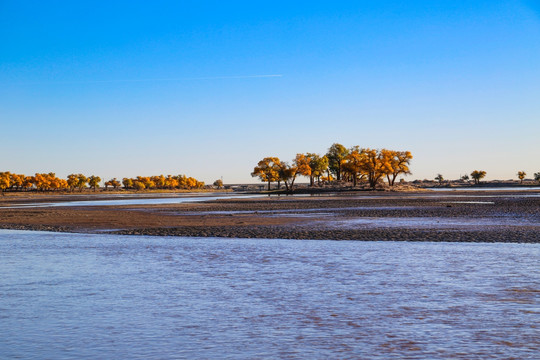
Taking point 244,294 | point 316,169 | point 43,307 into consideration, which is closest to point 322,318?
point 244,294

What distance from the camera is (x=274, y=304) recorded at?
10.0 meters

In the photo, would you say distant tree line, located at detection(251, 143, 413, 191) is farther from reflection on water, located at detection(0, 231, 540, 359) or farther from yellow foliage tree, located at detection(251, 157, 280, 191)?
reflection on water, located at detection(0, 231, 540, 359)

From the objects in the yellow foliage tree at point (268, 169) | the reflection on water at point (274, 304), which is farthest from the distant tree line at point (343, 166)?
the reflection on water at point (274, 304)

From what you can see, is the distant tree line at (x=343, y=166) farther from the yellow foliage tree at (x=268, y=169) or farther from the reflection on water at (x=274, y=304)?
the reflection on water at (x=274, y=304)

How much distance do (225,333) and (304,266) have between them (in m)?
6.60

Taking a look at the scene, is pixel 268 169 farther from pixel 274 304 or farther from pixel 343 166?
pixel 274 304

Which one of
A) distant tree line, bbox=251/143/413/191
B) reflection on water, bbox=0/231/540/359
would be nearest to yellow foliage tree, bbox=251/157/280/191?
distant tree line, bbox=251/143/413/191

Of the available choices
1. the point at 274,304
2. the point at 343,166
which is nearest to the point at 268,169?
the point at 343,166

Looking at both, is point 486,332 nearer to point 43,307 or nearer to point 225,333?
point 225,333

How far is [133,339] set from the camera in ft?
25.9

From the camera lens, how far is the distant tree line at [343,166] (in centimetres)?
12231

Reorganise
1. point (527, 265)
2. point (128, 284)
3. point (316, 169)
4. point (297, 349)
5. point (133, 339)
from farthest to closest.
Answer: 1. point (316, 169)
2. point (527, 265)
3. point (128, 284)
4. point (133, 339)
5. point (297, 349)

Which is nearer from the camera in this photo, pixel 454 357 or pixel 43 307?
pixel 454 357

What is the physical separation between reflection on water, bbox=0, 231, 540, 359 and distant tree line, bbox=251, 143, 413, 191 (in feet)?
348
